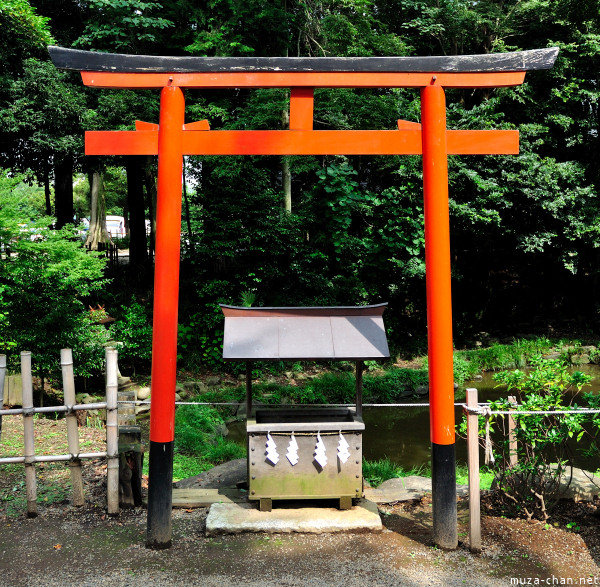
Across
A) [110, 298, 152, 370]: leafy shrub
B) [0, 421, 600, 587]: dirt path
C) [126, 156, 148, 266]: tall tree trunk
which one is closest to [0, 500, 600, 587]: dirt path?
[0, 421, 600, 587]: dirt path

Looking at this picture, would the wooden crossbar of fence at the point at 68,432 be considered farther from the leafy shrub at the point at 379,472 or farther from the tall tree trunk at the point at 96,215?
the tall tree trunk at the point at 96,215

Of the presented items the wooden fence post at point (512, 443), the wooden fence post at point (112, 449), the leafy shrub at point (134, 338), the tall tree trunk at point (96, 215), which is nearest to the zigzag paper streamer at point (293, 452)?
the wooden fence post at point (112, 449)

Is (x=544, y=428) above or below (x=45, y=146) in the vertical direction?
below

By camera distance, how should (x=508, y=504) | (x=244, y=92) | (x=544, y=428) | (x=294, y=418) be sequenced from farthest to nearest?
(x=244, y=92) < (x=294, y=418) < (x=508, y=504) < (x=544, y=428)

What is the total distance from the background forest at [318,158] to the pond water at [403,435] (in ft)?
9.30

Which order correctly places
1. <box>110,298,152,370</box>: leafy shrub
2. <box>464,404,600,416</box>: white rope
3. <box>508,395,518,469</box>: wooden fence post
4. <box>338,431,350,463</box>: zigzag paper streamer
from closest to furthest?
<box>464,404,600,416</box>: white rope, <box>508,395,518,469</box>: wooden fence post, <box>338,431,350,463</box>: zigzag paper streamer, <box>110,298,152,370</box>: leafy shrub

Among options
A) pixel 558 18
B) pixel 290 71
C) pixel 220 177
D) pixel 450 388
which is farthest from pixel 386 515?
pixel 558 18

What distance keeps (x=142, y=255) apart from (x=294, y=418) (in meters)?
12.2

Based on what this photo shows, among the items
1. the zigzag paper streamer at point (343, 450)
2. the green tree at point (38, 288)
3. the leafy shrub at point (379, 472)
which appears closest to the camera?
the zigzag paper streamer at point (343, 450)

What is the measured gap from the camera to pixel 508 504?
4.75 m

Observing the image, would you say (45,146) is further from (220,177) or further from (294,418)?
(294,418)

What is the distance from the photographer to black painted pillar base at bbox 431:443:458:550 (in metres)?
4.28

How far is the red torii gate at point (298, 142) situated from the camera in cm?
439

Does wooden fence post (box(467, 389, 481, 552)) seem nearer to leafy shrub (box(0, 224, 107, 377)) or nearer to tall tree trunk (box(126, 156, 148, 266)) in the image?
leafy shrub (box(0, 224, 107, 377))
